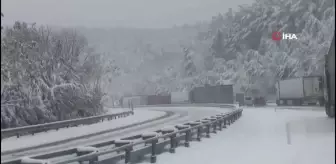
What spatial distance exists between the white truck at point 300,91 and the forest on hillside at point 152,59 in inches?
95.4

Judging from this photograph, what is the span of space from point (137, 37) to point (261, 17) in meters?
104

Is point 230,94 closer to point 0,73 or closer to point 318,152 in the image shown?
point 318,152

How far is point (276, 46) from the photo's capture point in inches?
3250

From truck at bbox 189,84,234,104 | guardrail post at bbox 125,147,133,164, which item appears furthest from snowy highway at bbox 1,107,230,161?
truck at bbox 189,84,234,104

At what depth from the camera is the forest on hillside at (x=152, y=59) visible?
3588mm

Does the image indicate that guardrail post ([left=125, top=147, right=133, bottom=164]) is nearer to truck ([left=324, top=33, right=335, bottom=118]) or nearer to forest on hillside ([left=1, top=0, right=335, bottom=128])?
forest on hillside ([left=1, top=0, right=335, bottom=128])

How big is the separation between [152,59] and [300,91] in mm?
130945

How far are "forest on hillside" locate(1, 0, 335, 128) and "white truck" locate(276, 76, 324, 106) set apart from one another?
2423 millimetres

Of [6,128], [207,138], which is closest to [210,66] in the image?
[207,138]

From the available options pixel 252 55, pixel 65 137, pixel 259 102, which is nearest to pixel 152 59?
pixel 252 55

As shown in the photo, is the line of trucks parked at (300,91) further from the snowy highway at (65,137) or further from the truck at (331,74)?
the truck at (331,74)

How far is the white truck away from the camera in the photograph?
39850 mm

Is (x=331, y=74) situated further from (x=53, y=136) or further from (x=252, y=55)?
(x=252, y=55)

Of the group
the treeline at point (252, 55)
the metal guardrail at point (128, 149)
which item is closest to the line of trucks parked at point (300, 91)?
the treeline at point (252, 55)
